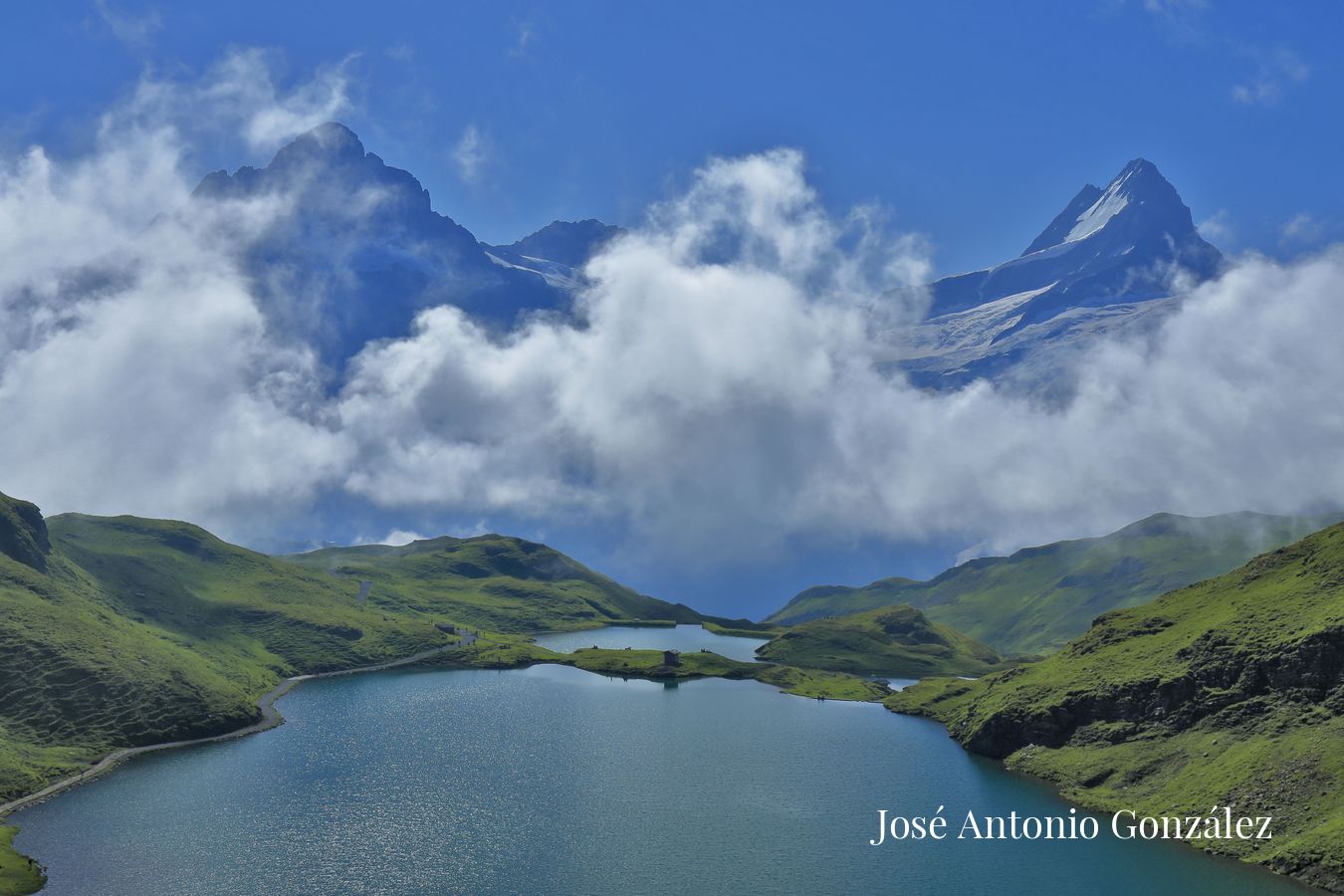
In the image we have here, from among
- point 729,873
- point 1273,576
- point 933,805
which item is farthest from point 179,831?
point 1273,576

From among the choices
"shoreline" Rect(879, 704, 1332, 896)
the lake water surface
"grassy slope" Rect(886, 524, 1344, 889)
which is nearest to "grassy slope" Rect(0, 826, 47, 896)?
the lake water surface

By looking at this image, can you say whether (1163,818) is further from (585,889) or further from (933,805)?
(585,889)

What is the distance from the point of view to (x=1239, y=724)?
523ft

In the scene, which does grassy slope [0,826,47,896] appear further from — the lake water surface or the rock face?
the rock face

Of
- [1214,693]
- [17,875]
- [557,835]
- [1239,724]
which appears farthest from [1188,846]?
[17,875]

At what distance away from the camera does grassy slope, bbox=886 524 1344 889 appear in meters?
134

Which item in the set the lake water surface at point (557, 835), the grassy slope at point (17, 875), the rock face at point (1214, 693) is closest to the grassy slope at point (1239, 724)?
the rock face at point (1214, 693)

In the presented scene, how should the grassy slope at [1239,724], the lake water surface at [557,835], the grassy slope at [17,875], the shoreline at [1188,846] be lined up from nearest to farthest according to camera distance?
the shoreline at [1188,846], the grassy slope at [17,875], the lake water surface at [557,835], the grassy slope at [1239,724]

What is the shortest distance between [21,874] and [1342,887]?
178 m

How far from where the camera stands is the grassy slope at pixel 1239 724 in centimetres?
13388

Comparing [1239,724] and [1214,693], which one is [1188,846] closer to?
[1239,724]

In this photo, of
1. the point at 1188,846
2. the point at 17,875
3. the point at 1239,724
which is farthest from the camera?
the point at 1239,724

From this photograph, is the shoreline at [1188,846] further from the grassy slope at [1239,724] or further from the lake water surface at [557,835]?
the lake water surface at [557,835]

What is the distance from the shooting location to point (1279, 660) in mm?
160875
